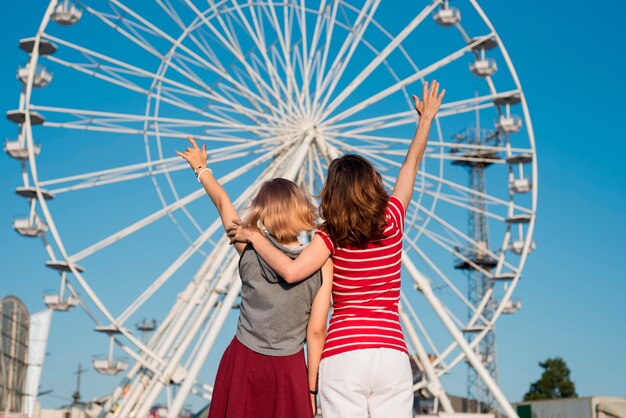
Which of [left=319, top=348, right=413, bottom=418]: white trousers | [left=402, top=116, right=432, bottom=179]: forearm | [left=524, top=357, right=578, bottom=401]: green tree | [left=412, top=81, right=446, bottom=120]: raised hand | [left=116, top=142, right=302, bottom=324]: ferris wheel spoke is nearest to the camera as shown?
[left=319, top=348, right=413, bottom=418]: white trousers

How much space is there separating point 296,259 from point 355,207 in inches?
13.1

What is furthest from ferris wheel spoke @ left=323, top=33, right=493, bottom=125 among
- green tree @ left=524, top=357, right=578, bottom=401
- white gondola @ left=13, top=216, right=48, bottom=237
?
green tree @ left=524, top=357, right=578, bottom=401

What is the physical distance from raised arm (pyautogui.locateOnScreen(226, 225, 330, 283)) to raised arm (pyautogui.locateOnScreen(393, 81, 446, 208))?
0.50 m

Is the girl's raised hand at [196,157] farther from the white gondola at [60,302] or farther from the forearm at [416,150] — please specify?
the white gondola at [60,302]

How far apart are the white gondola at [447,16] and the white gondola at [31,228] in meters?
11.1

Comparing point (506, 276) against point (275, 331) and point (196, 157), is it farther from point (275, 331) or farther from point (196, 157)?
point (275, 331)

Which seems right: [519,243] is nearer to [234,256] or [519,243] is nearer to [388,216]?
[234,256]

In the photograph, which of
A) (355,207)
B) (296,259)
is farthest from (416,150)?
(296,259)

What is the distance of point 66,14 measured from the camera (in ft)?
76.5

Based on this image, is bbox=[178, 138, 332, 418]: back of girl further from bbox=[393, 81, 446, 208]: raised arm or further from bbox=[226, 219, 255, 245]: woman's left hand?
bbox=[393, 81, 446, 208]: raised arm

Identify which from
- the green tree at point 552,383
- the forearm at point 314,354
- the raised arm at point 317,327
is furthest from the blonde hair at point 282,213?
the green tree at point 552,383

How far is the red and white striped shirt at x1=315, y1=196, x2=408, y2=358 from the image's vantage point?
4.08 m

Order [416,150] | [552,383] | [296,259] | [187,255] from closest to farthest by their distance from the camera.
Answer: [296,259]
[416,150]
[187,255]
[552,383]

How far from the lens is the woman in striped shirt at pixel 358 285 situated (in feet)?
13.1
